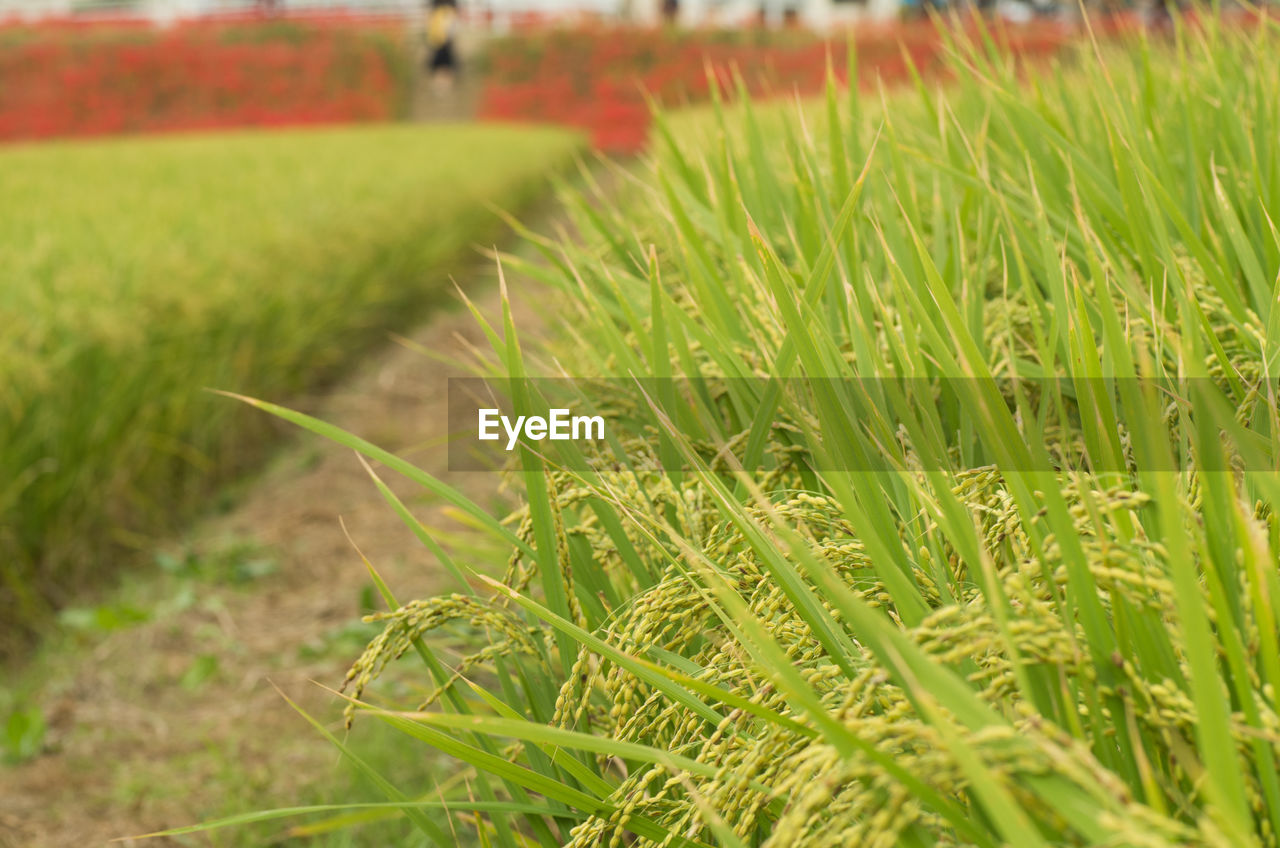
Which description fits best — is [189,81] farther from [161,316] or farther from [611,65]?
[161,316]

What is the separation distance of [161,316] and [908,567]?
313cm

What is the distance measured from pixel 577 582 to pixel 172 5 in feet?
101

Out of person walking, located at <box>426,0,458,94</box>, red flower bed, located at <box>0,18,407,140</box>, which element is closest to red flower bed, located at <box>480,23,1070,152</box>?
person walking, located at <box>426,0,458,94</box>

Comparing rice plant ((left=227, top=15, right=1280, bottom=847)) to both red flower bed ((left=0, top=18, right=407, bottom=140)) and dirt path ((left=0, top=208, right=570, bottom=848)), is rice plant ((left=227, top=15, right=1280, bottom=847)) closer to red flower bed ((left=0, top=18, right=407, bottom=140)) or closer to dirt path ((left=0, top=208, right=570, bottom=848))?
dirt path ((left=0, top=208, right=570, bottom=848))

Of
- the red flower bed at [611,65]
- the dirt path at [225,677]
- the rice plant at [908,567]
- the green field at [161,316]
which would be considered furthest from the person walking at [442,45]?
the rice plant at [908,567]

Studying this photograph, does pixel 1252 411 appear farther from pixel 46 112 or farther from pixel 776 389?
pixel 46 112

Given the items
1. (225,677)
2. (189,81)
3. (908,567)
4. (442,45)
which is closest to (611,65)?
(442,45)

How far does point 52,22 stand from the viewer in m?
22.3

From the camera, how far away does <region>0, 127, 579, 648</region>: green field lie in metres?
2.69

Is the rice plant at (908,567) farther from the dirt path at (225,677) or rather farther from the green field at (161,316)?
the green field at (161,316)

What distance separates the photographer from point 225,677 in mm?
2492

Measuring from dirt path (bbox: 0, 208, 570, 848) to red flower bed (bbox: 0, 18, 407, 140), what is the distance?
16.6m

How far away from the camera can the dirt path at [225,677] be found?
199cm

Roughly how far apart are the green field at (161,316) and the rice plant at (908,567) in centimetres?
186
